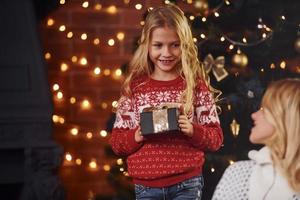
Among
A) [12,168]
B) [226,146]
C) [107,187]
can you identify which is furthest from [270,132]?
[107,187]

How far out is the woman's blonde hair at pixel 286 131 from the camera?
6.95 ft

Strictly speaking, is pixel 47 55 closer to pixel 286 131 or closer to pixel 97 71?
pixel 97 71

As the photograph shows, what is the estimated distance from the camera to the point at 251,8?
148 inches

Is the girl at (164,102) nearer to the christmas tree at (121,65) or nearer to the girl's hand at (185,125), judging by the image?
the girl's hand at (185,125)

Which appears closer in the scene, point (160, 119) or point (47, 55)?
point (160, 119)

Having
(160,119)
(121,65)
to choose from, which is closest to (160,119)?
(160,119)

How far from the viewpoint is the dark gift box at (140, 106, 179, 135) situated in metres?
2.59

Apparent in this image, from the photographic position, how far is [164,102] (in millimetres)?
2775

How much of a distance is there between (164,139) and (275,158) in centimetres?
70

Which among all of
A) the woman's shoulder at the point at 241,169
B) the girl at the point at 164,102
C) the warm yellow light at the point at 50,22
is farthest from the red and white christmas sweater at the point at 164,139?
the warm yellow light at the point at 50,22

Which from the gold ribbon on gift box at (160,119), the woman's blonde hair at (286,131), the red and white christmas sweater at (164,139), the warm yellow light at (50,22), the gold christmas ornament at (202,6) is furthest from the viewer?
the warm yellow light at (50,22)

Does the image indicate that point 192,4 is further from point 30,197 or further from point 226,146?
point 30,197

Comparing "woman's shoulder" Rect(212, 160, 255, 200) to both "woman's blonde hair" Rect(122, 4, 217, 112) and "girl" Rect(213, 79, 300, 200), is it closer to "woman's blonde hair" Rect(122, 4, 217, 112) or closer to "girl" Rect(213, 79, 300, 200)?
"girl" Rect(213, 79, 300, 200)

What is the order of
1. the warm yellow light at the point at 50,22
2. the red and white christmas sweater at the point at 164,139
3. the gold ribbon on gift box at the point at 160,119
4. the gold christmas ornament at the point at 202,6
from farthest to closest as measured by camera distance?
1. the warm yellow light at the point at 50,22
2. the gold christmas ornament at the point at 202,6
3. the red and white christmas sweater at the point at 164,139
4. the gold ribbon on gift box at the point at 160,119
